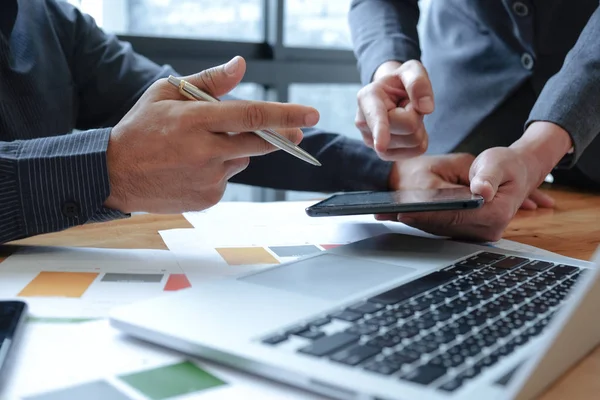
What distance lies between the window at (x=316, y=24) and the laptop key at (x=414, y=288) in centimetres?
202

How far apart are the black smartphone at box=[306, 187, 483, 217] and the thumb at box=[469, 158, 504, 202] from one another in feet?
0.05

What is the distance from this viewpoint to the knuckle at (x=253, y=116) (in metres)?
0.68

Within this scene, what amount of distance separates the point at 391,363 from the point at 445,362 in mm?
33

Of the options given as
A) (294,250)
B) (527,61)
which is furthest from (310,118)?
(527,61)

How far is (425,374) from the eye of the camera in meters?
0.38

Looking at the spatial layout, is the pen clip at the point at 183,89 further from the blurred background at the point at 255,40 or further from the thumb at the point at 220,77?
the blurred background at the point at 255,40

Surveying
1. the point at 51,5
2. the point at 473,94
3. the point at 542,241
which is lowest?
the point at 542,241

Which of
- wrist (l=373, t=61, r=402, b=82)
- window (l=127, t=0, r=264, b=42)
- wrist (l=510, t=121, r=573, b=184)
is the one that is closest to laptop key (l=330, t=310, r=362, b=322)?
wrist (l=510, t=121, r=573, b=184)

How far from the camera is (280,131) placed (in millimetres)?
790

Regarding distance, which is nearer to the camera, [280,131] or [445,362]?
[445,362]

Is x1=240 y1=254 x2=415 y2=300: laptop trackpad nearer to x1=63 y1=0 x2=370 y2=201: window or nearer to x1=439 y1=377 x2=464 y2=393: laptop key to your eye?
x1=439 y1=377 x2=464 y2=393: laptop key

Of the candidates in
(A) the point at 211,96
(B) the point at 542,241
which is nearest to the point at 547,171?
(B) the point at 542,241

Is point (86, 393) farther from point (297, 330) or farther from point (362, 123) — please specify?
point (362, 123)

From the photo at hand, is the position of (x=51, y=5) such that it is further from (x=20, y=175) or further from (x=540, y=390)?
(x=540, y=390)
